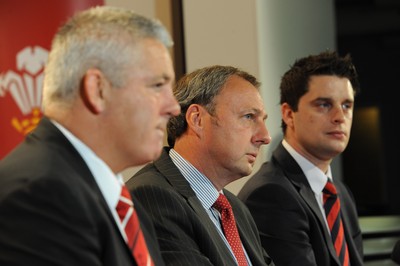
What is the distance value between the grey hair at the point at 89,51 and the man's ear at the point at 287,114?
178 centimetres

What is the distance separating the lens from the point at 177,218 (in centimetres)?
196

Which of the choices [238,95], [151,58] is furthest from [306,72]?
[151,58]

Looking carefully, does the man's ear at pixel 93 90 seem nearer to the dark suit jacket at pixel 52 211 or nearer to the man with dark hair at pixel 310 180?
the dark suit jacket at pixel 52 211

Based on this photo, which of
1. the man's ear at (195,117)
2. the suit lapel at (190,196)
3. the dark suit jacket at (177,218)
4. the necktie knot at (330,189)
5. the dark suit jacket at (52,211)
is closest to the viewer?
the dark suit jacket at (52,211)

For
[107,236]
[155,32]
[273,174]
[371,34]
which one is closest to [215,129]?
[273,174]

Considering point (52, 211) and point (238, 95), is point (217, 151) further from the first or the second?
point (52, 211)

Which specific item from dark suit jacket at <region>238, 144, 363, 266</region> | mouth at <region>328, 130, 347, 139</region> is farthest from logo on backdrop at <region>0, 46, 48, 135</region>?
mouth at <region>328, 130, 347, 139</region>

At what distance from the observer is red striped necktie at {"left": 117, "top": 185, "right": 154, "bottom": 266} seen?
4.58 ft

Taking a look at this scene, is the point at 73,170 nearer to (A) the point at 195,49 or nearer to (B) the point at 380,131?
(A) the point at 195,49

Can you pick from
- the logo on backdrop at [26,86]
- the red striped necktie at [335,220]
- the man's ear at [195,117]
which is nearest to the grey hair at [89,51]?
the man's ear at [195,117]

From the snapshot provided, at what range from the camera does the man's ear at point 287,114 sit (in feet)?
10.4

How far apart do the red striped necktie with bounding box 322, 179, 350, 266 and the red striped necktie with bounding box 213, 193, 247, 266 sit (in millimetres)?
795

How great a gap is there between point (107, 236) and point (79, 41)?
35 centimetres

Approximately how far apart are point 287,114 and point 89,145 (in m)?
1.88
